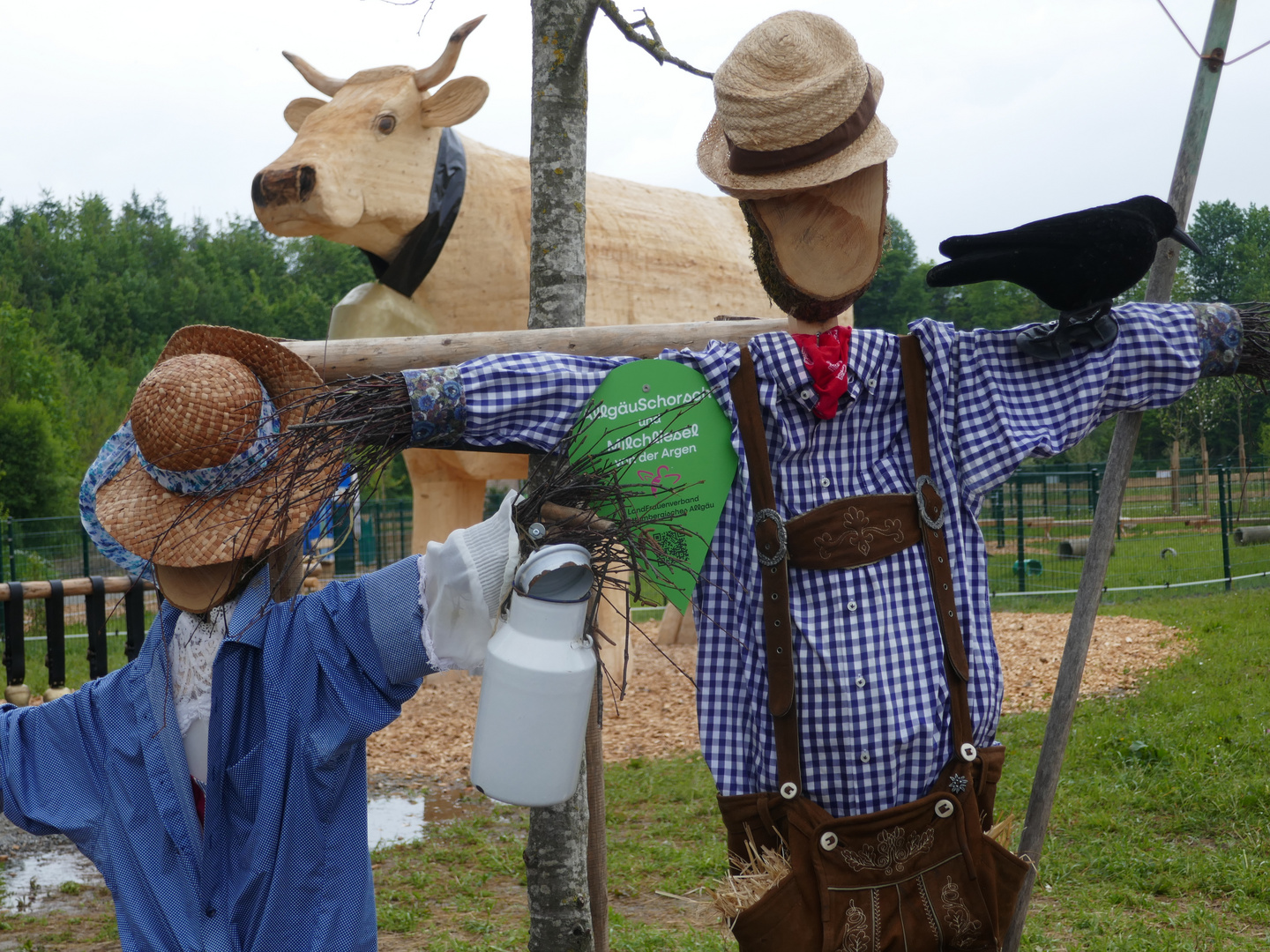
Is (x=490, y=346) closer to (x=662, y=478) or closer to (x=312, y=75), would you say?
(x=662, y=478)

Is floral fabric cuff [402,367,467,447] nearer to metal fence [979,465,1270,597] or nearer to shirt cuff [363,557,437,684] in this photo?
shirt cuff [363,557,437,684]

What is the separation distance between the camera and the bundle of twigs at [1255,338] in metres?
2.27

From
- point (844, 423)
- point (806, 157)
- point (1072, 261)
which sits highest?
point (806, 157)

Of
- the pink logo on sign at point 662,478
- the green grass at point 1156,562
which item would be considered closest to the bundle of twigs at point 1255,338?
the pink logo on sign at point 662,478

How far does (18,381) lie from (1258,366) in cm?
2129

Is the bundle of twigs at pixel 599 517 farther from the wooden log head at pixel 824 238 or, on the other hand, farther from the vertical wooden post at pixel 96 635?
the vertical wooden post at pixel 96 635

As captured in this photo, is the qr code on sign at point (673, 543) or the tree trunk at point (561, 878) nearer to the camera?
the qr code on sign at point (673, 543)

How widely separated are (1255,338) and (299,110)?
5448 millimetres

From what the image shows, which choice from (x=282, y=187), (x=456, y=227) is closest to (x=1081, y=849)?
(x=456, y=227)

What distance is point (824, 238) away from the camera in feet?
7.54

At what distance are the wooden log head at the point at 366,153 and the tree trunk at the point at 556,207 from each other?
2.94 m

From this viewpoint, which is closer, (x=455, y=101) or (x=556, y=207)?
(x=556, y=207)

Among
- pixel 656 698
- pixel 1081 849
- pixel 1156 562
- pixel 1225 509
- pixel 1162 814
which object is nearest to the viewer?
pixel 1081 849

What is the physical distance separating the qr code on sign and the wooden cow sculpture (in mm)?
4177
